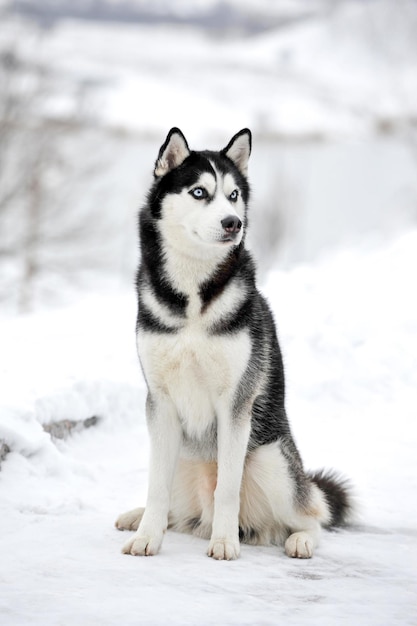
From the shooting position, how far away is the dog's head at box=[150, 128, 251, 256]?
3.42m

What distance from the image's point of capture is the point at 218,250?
11.7ft

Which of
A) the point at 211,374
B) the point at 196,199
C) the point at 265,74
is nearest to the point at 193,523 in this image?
the point at 211,374

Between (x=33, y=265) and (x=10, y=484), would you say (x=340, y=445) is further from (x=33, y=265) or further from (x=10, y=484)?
(x=33, y=265)

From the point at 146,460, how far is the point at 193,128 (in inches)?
1151

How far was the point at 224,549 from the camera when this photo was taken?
3416mm

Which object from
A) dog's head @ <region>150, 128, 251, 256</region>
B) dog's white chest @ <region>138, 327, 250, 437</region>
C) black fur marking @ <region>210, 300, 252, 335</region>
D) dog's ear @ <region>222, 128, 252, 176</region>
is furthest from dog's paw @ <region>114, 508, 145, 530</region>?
dog's ear @ <region>222, 128, 252, 176</region>

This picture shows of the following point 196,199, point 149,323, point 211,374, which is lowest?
point 211,374

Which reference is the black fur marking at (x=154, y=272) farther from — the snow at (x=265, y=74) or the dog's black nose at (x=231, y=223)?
the snow at (x=265, y=74)

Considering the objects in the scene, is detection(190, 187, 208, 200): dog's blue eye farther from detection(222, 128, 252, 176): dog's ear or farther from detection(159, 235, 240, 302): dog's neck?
detection(222, 128, 252, 176): dog's ear

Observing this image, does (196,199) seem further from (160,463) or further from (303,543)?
(303,543)

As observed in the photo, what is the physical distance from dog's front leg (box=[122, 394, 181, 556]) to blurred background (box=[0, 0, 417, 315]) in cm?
134

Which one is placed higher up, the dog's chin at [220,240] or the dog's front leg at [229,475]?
the dog's chin at [220,240]

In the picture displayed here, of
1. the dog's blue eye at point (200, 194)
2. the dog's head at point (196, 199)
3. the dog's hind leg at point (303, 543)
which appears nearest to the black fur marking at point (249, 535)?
the dog's hind leg at point (303, 543)

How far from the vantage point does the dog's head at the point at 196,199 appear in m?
3.42
